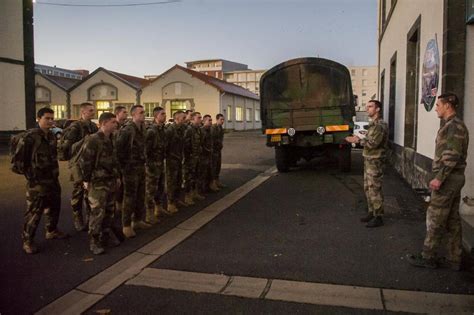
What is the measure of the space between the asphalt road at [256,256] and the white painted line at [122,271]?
11 centimetres

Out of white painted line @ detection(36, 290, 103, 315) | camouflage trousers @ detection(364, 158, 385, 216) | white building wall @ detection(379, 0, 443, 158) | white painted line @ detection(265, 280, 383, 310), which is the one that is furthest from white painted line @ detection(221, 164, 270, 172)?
white painted line @ detection(36, 290, 103, 315)

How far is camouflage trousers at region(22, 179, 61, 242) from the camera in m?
5.52

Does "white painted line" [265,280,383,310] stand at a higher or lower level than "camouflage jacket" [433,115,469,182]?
lower

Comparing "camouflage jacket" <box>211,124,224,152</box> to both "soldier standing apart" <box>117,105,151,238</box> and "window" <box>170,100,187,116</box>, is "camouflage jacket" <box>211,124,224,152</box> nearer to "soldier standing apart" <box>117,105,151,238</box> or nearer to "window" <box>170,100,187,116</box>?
"soldier standing apart" <box>117,105,151,238</box>

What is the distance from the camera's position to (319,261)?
5086mm

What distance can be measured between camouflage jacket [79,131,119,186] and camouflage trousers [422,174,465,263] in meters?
3.94

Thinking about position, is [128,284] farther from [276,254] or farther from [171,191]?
[171,191]

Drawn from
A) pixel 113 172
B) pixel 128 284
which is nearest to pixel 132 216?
pixel 113 172

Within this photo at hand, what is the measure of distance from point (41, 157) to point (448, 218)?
513cm

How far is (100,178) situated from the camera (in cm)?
552

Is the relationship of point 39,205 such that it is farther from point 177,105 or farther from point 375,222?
point 177,105

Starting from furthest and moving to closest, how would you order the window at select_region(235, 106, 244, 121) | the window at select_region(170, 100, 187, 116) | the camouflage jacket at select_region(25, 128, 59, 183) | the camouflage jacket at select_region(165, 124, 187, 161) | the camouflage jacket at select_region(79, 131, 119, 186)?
1. the window at select_region(235, 106, 244, 121)
2. the window at select_region(170, 100, 187, 116)
3. the camouflage jacket at select_region(165, 124, 187, 161)
4. the camouflage jacket at select_region(25, 128, 59, 183)
5. the camouflage jacket at select_region(79, 131, 119, 186)

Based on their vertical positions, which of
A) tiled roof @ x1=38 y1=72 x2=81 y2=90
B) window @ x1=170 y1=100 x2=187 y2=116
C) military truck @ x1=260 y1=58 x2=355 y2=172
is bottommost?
military truck @ x1=260 y1=58 x2=355 y2=172

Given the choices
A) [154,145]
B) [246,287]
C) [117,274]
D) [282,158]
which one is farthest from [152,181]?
[282,158]
